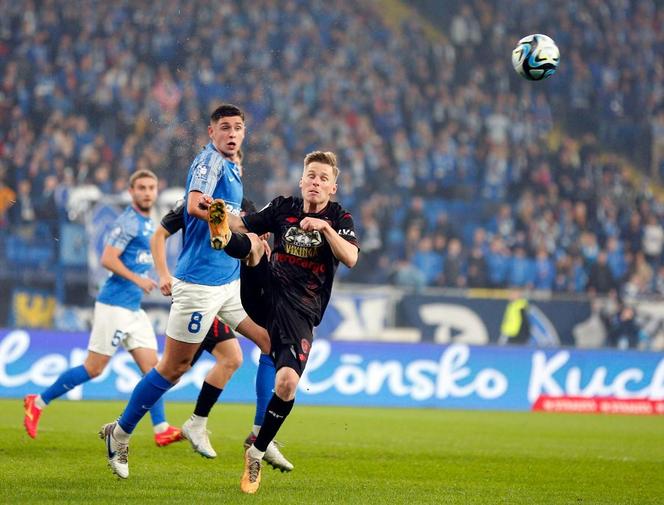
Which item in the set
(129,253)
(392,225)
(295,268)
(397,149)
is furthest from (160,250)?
(397,149)

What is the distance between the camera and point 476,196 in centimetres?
2208

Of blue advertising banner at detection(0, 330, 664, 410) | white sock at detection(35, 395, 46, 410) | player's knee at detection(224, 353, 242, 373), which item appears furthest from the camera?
blue advertising banner at detection(0, 330, 664, 410)

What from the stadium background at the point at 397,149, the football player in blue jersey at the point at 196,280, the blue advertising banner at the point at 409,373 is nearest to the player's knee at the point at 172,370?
the football player in blue jersey at the point at 196,280

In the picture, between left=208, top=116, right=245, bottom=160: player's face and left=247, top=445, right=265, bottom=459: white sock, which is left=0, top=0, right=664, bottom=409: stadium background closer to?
left=208, top=116, right=245, bottom=160: player's face

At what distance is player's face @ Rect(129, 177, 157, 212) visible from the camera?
9062 millimetres

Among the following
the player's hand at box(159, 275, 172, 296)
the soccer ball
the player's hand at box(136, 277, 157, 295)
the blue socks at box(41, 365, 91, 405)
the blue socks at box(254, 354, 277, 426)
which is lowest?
the blue socks at box(41, 365, 91, 405)

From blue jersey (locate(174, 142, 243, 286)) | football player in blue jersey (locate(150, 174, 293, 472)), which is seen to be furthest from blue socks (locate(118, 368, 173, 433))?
blue jersey (locate(174, 142, 243, 286))

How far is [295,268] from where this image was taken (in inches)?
258

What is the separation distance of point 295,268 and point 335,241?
20.2 inches

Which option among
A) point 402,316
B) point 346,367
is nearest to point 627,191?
point 402,316

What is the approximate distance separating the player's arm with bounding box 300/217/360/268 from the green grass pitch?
146 centimetres

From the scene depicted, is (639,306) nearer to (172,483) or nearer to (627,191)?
(627,191)

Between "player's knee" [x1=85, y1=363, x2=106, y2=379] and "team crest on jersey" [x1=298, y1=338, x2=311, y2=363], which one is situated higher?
"team crest on jersey" [x1=298, y1=338, x2=311, y2=363]

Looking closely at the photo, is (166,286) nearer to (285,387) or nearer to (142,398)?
(142,398)
